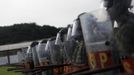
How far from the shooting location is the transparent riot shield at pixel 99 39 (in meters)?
6.12

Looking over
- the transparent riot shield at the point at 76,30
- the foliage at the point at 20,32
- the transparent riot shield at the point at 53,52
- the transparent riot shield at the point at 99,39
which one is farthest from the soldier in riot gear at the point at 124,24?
the foliage at the point at 20,32

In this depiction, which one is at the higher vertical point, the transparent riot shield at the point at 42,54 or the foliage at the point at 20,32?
the foliage at the point at 20,32

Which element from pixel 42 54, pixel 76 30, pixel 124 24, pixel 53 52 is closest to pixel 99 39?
pixel 76 30

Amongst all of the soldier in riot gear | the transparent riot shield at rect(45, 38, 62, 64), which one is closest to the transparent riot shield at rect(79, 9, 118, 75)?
the soldier in riot gear

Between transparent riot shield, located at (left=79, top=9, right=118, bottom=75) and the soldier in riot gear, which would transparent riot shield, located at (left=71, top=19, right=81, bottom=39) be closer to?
transparent riot shield, located at (left=79, top=9, right=118, bottom=75)

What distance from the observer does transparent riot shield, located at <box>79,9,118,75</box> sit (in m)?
6.12

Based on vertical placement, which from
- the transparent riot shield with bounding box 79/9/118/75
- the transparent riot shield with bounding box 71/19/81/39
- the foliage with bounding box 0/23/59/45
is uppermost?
the foliage with bounding box 0/23/59/45

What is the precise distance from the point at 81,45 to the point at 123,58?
8.06ft

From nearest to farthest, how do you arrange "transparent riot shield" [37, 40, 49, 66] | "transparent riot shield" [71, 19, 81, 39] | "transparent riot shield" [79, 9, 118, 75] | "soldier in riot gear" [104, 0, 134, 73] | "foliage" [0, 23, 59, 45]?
"soldier in riot gear" [104, 0, 134, 73], "transparent riot shield" [79, 9, 118, 75], "transparent riot shield" [71, 19, 81, 39], "transparent riot shield" [37, 40, 49, 66], "foliage" [0, 23, 59, 45]

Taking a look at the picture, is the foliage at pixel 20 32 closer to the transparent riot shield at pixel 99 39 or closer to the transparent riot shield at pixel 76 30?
the transparent riot shield at pixel 76 30

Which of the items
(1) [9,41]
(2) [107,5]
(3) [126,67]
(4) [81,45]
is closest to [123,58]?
(3) [126,67]

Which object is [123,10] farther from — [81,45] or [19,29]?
[19,29]

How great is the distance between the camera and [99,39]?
6281 mm

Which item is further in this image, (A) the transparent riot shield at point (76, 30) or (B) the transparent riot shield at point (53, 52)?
(B) the transparent riot shield at point (53, 52)
